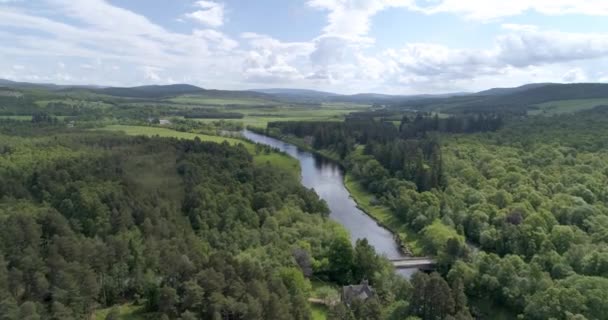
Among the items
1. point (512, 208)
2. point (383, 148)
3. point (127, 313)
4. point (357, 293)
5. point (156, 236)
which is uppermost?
point (383, 148)

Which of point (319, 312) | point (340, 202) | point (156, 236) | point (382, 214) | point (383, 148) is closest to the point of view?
point (319, 312)

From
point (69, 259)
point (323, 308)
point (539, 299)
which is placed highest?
point (69, 259)

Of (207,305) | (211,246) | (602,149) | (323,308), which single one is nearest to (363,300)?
(323,308)

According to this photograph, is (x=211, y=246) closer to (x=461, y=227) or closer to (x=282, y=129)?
(x=461, y=227)

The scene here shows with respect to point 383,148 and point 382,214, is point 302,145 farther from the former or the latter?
point 382,214

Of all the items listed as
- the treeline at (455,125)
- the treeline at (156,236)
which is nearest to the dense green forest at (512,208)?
the treeline at (156,236)

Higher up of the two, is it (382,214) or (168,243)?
(168,243)

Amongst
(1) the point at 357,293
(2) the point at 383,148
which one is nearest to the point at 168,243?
(1) the point at 357,293
